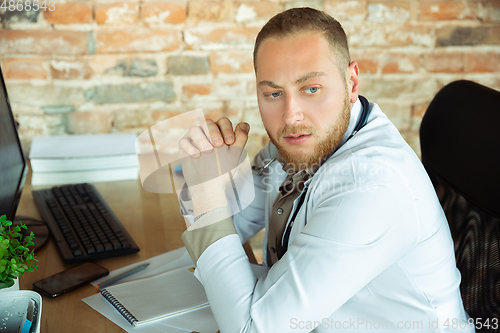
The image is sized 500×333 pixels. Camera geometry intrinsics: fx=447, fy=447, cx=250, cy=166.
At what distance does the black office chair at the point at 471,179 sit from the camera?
92cm

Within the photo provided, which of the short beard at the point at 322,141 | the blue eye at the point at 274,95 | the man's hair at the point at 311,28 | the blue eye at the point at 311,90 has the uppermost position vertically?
the man's hair at the point at 311,28

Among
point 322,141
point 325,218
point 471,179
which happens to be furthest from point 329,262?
point 471,179

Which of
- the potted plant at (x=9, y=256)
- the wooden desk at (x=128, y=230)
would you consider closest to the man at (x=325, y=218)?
the wooden desk at (x=128, y=230)

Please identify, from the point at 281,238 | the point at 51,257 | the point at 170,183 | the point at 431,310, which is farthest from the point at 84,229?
the point at 431,310

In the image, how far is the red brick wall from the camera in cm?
157

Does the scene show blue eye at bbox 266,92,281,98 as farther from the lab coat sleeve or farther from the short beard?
the lab coat sleeve

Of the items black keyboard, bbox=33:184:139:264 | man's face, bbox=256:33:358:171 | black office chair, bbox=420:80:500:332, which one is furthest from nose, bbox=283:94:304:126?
black keyboard, bbox=33:184:139:264

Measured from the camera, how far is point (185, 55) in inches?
65.1

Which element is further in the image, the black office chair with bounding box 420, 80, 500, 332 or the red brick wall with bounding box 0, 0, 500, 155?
the red brick wall with bounding box 0, 0, 500, 155

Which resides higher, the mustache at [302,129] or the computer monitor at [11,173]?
the mustache at [302,129]

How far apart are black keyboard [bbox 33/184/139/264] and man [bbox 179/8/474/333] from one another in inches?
8.1

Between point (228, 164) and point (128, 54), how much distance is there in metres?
0.82

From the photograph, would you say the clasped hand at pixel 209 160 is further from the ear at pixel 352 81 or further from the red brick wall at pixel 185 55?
the red brick wall at pixel 185 55

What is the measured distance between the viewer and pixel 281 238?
3.44 feet
